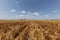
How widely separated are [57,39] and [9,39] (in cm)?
608

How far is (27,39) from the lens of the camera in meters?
13.8

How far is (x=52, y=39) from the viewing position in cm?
1362

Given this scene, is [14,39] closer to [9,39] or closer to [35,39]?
[9,39]

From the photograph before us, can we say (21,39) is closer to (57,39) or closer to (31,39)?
(31,39)

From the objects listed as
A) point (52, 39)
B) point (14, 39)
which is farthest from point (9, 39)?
point (52, 39)

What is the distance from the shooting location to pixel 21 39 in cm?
1386

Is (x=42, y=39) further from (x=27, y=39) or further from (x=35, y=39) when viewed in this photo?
(x=27, y=39)

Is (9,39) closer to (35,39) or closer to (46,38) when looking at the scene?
(35,39)

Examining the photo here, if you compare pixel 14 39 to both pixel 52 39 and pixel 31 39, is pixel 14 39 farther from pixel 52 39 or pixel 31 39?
pixel 52 39

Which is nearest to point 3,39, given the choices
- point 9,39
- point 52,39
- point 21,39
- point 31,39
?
point 9,39

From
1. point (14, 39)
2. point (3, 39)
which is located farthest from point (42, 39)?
point (3, 39)

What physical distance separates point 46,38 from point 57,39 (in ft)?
4.47

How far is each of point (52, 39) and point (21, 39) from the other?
3869 mm

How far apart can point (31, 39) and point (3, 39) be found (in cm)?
357
